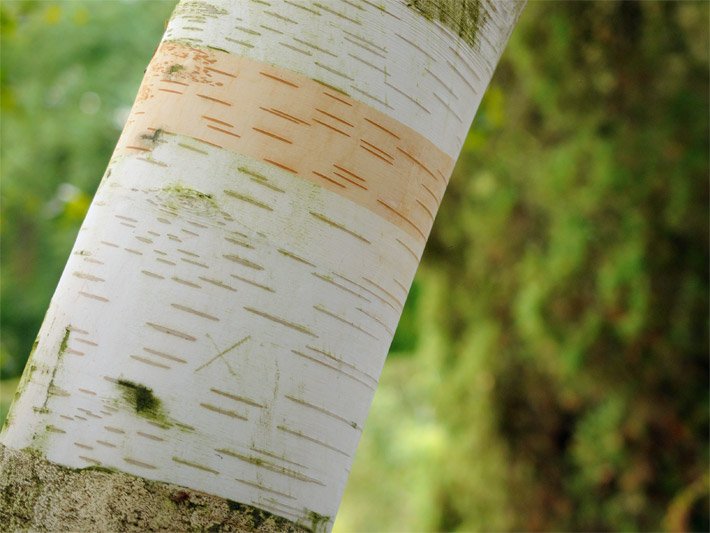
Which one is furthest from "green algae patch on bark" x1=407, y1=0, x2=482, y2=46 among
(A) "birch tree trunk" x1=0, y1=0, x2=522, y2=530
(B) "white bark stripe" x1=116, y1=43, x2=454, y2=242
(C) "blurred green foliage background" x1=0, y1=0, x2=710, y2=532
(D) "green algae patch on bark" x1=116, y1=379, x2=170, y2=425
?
(C) "blurred green foliage background" x1=0, y1=0, x2=710, y2=532

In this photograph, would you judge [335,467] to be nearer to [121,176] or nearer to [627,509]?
[121,176]

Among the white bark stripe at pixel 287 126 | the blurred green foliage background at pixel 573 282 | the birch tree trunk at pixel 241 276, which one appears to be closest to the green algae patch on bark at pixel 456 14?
the birch tree trunk at pixel 241 276

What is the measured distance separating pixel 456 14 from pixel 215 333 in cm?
41

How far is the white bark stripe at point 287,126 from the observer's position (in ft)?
2.32

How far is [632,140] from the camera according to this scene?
332 centimetres

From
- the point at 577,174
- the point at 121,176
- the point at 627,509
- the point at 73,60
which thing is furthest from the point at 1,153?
the point at 121,176

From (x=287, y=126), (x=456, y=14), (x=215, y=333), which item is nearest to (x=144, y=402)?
(x=215, y=333)

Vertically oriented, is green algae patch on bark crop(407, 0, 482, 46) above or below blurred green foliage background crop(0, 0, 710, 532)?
below

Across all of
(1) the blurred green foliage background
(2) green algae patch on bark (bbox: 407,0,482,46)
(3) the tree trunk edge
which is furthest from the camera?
(1) the blurred green foliage background

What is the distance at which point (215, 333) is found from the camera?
665 millimetres

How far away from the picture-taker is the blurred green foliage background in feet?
10.6

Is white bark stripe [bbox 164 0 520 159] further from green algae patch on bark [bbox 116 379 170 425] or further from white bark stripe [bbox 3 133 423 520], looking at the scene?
green algae patch on bark [bbox 116 379 170 425]

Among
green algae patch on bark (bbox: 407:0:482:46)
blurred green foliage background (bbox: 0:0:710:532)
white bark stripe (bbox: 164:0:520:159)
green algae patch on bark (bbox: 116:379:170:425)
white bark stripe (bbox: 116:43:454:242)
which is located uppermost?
blurred green foliage background (bbox: 0:0:710:532)

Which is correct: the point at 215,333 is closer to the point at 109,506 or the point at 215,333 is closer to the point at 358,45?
the point at 109,506
